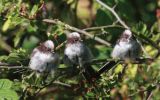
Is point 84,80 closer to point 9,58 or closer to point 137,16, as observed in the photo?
point 9,58

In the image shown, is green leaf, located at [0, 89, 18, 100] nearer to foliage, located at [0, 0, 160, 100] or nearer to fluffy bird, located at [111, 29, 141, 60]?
foliage, located at [0, 0, 160, 100]

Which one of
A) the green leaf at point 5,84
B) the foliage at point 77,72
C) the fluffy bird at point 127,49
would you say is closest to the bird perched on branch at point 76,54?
the foliage at point 77,72

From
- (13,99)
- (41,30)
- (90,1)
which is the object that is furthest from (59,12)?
(13,99)

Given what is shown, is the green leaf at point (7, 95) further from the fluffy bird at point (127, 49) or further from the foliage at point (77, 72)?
the fluffy bird at point (127, 49)

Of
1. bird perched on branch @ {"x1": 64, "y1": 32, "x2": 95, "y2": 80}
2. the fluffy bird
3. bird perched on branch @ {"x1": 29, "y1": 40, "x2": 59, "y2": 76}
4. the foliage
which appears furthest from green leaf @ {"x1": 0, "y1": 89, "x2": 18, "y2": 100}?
the fluffy bird

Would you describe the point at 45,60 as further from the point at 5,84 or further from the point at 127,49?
the point at 127,49

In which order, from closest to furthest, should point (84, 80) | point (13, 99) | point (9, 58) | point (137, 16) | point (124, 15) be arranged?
point (13, 99)
point (9, 58)
point (84, 80)
point (124, 15)
point (137, 16)

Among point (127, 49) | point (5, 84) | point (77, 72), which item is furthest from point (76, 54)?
point (5, 84)
